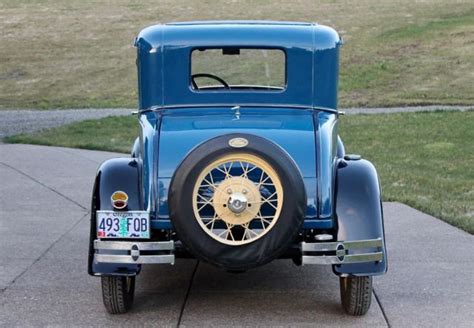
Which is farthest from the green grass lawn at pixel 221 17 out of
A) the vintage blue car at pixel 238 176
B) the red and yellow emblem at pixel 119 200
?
the red and yellow emblem at pixel 119 200

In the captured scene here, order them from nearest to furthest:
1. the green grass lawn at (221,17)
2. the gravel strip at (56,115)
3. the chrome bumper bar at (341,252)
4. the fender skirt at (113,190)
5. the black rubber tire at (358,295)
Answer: the chrome bumper bar at (341,252) < the fender skirt at (113,190) < the black rubber tire at (358,295) < the gravel strip at (56,115) < the green grass lawn at (221,17)

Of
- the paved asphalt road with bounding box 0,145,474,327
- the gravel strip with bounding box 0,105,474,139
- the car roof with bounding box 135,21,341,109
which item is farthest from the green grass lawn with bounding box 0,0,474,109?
the car roof with bounding box 135,21,341,109

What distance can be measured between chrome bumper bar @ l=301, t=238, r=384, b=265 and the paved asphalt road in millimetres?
Result: 450

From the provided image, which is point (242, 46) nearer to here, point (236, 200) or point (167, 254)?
point (236, 200)

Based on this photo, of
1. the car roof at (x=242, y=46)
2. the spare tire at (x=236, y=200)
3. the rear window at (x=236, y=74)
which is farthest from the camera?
the rear window at (x=236, y=74)

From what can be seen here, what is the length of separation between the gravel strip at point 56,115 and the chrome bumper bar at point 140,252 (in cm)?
1106

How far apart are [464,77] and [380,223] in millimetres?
18765

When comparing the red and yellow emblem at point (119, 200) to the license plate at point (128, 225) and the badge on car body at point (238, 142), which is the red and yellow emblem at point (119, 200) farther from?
the badge on car body at point (238, 142)

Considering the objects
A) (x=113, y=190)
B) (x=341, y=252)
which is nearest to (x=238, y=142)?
(x=341, y=252)

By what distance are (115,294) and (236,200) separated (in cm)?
105

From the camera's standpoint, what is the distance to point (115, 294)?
5.99 meters

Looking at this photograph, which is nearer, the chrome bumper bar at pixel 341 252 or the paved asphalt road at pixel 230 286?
the chrome bumper bar at pixel 341 252

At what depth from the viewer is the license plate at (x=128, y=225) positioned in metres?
5.75

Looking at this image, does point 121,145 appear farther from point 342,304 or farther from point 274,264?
point 342,304
